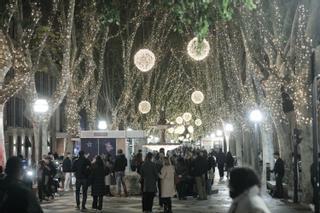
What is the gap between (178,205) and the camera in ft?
71.8

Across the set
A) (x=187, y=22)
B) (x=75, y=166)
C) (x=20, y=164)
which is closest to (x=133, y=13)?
(x=75, y=166)

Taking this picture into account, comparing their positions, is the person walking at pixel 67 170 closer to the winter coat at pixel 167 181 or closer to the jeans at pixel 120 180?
the jeans at pixel 120 180

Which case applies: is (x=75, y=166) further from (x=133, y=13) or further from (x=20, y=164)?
(x=133, y=13)

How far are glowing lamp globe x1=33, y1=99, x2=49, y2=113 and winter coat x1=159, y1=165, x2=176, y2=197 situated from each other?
11.3m

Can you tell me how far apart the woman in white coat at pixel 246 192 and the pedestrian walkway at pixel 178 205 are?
44.0ft

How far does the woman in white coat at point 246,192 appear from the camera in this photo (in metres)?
5.79

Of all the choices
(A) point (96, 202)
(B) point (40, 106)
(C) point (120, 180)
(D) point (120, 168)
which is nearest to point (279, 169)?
(D) point (120, 168)

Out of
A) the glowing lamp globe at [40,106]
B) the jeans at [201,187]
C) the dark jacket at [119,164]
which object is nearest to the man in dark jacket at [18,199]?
the jeans at [201,187]

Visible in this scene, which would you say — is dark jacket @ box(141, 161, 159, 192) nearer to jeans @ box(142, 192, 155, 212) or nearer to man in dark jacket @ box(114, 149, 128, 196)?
jeans @ box(142, 192, 155, 212)

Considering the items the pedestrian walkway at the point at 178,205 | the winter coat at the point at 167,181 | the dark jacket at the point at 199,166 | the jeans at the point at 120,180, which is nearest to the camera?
the winter coat at the point at 167,181

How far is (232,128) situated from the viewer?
47688 millimetres

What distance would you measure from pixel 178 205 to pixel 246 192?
16259 mm

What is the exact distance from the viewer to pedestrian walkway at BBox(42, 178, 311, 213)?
64.8 feet

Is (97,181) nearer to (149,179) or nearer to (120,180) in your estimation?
(149,179)
